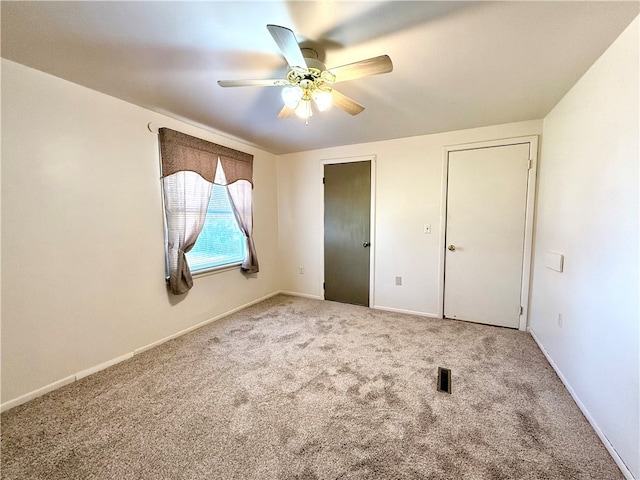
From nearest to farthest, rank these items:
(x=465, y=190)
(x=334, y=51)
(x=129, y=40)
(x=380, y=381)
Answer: (x=129, y=40) < (x=334, y=51) < (x=380, y=381) < (x=465, y=190)

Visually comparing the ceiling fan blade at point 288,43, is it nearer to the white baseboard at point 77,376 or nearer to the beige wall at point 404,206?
the beige wall at point 404,206

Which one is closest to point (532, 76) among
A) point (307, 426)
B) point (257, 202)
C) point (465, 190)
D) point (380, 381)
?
point (465, 190)

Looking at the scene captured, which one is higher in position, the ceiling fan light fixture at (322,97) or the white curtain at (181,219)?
the ceiling fan light fixture at (322,97)

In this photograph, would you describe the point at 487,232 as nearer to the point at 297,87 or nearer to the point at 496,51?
the point at 496,51

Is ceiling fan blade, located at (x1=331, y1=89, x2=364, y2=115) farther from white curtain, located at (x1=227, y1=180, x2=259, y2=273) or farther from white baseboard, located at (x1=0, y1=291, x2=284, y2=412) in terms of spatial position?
white baseboard, located at (x1=0, y1=291, x2=284, y2=412)

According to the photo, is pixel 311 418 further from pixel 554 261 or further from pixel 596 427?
pixel 554 261

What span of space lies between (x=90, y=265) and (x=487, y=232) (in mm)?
3927

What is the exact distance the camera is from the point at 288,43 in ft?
4.10

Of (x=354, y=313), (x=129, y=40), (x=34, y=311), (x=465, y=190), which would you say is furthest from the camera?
(x=354, y=313)

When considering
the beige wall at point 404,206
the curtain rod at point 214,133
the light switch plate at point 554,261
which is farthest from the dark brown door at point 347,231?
the light switch plate at point 554,261

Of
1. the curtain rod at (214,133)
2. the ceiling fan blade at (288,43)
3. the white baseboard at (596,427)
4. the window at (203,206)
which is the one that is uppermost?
the curtain rod at (214,133)

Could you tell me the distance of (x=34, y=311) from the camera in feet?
5.93

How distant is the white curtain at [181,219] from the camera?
2.59m

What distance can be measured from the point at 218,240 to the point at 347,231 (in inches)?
69.8
